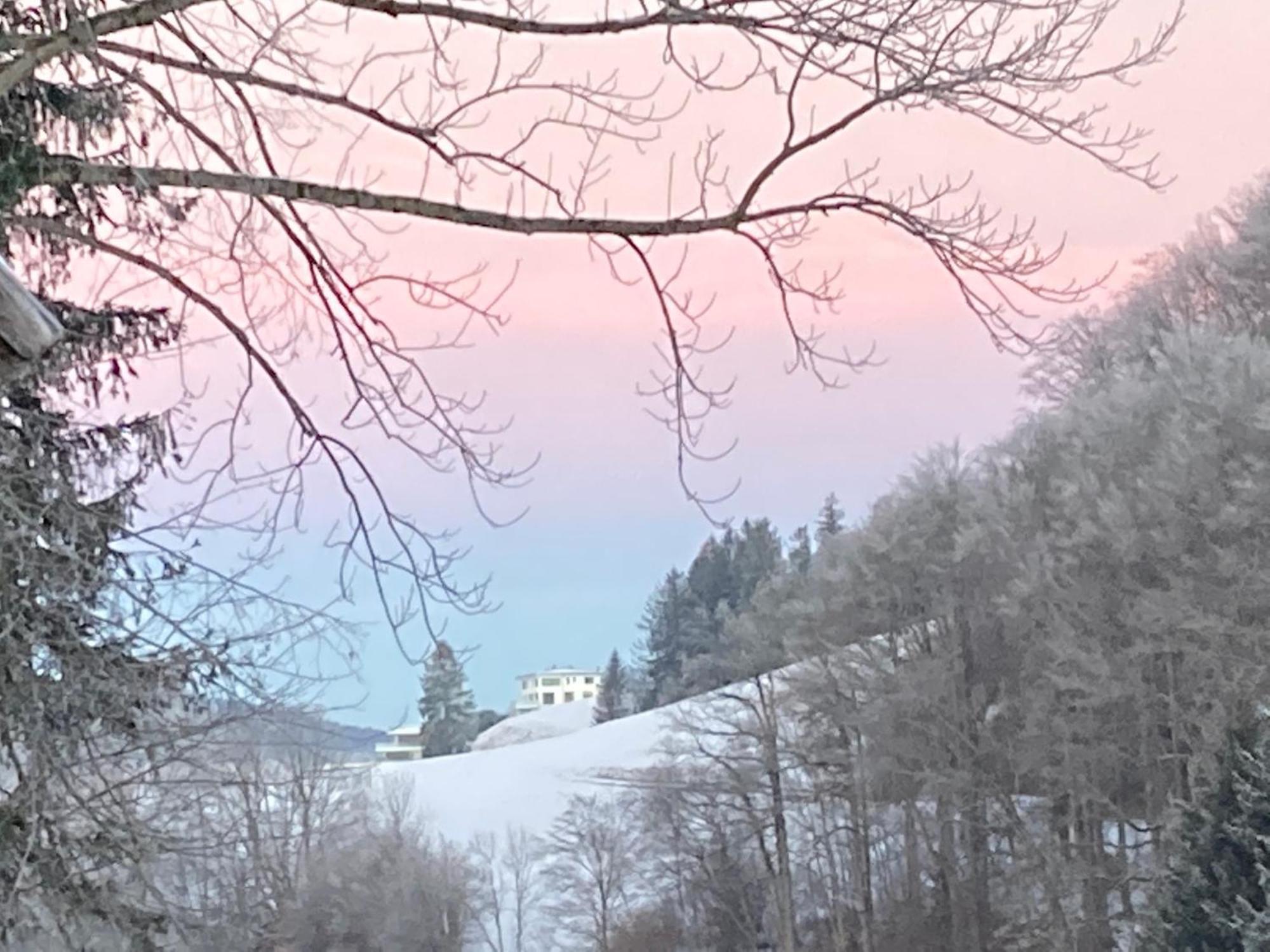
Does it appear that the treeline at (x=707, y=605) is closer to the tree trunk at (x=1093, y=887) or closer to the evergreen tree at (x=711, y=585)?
the evergreen tree at (x=711, y=585)

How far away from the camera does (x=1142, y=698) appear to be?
40.4ft

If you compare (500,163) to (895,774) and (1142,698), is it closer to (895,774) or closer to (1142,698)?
(1142,698)

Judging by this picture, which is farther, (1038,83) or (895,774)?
(895,774)

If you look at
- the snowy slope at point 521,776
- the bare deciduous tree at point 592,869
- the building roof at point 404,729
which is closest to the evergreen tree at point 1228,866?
the building roof at point 404,729

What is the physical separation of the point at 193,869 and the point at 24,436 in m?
1.88

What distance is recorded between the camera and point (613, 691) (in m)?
25.2

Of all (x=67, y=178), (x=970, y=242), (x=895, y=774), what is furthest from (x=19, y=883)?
(x=895, y=774)

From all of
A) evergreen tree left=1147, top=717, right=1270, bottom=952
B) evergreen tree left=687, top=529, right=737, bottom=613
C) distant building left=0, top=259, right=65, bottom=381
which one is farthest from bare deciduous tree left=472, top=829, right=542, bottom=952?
distant building left=0, top=259, right=65, bottom=381

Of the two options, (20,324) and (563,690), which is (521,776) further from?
(20,324)

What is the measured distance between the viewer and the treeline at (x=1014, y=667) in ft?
38.4

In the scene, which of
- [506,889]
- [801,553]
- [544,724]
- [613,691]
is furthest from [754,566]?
[544,724]

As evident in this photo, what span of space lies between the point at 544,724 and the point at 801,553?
31.2 ft

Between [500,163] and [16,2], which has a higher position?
[16,2]

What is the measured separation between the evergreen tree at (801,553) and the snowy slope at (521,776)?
281 centimetres
